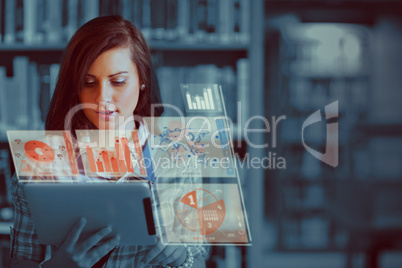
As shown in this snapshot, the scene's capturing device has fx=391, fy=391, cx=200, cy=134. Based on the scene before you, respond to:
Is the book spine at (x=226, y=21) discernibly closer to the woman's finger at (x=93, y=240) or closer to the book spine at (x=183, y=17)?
the book spine at (x=183, y=17)

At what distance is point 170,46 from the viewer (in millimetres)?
1464

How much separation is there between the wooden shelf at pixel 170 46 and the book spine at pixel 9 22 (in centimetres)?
3

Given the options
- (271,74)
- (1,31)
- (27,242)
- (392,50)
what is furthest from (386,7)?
(27,242)

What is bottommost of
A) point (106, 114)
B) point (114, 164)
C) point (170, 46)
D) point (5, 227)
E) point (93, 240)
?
point (5, 227)

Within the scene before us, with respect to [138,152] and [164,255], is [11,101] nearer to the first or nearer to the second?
[138,152]

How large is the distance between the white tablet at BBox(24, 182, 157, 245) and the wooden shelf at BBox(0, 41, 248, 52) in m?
0.65

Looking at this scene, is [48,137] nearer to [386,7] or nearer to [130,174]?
[130,174]

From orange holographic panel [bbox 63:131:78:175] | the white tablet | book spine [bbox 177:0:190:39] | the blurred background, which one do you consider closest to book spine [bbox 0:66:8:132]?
orange holographic panel [bbox 63:131:78:175]

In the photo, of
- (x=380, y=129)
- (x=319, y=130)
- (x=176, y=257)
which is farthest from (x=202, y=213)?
(x=380, y=129)

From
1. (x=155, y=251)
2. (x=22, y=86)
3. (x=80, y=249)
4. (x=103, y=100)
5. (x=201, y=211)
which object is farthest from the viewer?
(x=22, y=86)

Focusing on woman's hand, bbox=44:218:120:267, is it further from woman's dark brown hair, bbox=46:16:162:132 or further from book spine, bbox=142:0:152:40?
book spine, bbox=142:0:152:40

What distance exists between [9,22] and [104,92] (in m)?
0.57

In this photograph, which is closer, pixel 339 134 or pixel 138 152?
pixel 138 152

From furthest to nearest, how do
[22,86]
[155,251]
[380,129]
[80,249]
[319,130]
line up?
1. [319,130]
2. [380,129]
3. [22,86]
4. [155,251]
5. [80,249]
